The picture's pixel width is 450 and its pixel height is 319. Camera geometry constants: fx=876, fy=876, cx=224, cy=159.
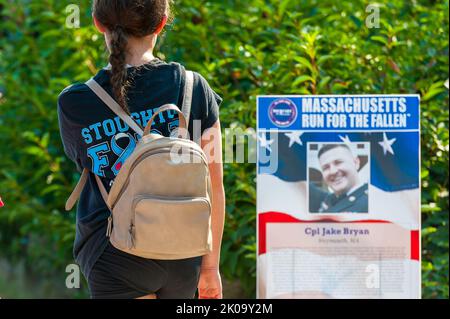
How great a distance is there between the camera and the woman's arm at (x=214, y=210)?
2.96 meters

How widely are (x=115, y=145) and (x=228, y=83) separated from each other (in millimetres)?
2785

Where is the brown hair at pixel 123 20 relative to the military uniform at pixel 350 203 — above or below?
above

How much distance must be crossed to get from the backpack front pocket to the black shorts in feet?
0.21

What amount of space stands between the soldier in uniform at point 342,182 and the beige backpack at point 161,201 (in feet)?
4.96

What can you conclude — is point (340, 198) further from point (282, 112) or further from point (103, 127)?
point (103, 127)

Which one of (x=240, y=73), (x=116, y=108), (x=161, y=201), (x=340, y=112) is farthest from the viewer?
(x=240, y=73)

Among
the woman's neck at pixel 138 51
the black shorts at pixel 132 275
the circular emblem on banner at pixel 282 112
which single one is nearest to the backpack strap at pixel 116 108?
the woman's neck at pixel 138 51

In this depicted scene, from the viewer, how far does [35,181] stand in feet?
20.4

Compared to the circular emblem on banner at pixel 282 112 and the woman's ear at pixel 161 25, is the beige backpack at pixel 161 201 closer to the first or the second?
the woman's ear at pixel 161 25

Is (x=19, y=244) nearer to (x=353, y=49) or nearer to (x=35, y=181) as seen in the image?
(x=35, y=181)

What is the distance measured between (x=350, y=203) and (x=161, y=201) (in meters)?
1.68

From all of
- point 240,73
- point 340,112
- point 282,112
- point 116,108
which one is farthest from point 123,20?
point 240,73

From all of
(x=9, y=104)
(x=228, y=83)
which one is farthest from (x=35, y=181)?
(x=228, y=83)

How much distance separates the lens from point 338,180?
4160 mm
